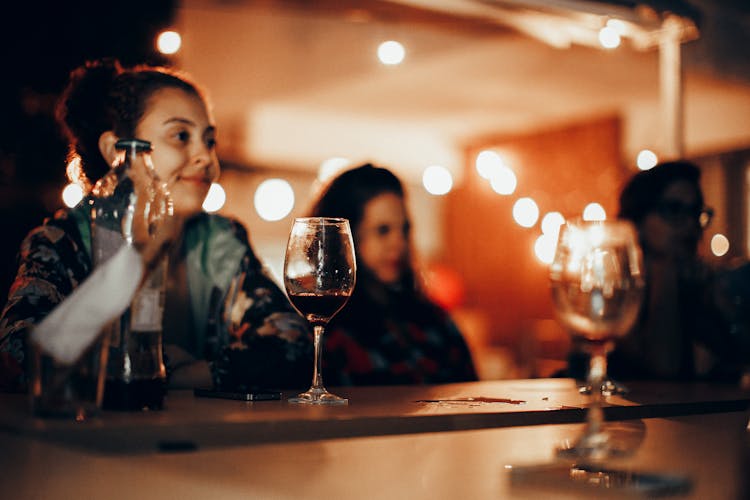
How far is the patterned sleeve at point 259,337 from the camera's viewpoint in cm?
141

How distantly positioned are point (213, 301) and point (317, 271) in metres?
0.62

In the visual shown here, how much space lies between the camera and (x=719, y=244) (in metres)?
6.16

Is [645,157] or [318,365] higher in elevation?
[645,157]

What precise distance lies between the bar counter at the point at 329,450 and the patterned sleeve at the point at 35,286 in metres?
0.23

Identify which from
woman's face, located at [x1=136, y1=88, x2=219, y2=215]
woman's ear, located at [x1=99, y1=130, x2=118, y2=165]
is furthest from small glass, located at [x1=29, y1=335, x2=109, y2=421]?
woman's ear, located at [x1=99, y1=130, x2=118, y2=165]

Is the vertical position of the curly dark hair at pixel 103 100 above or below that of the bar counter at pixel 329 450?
above

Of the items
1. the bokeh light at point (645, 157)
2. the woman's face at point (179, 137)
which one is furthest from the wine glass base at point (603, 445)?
the bokeh light at point (645, 157)

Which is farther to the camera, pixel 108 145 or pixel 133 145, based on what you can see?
pixel 108 145

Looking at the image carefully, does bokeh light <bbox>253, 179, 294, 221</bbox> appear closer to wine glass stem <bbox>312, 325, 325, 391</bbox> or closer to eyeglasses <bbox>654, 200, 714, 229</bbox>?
eyeglasses <bbox>654, 200, 714, 229</bbox>

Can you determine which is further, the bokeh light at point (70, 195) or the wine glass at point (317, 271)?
the bokeh light at point (70, 195)

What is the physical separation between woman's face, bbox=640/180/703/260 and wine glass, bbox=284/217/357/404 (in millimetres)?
1358

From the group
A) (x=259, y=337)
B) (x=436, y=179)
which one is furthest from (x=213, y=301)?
(x=436, y=179)

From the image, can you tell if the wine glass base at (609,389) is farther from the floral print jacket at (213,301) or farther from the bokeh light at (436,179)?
the bokeh light at (436,179)

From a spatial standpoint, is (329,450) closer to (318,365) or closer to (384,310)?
(318,365)
